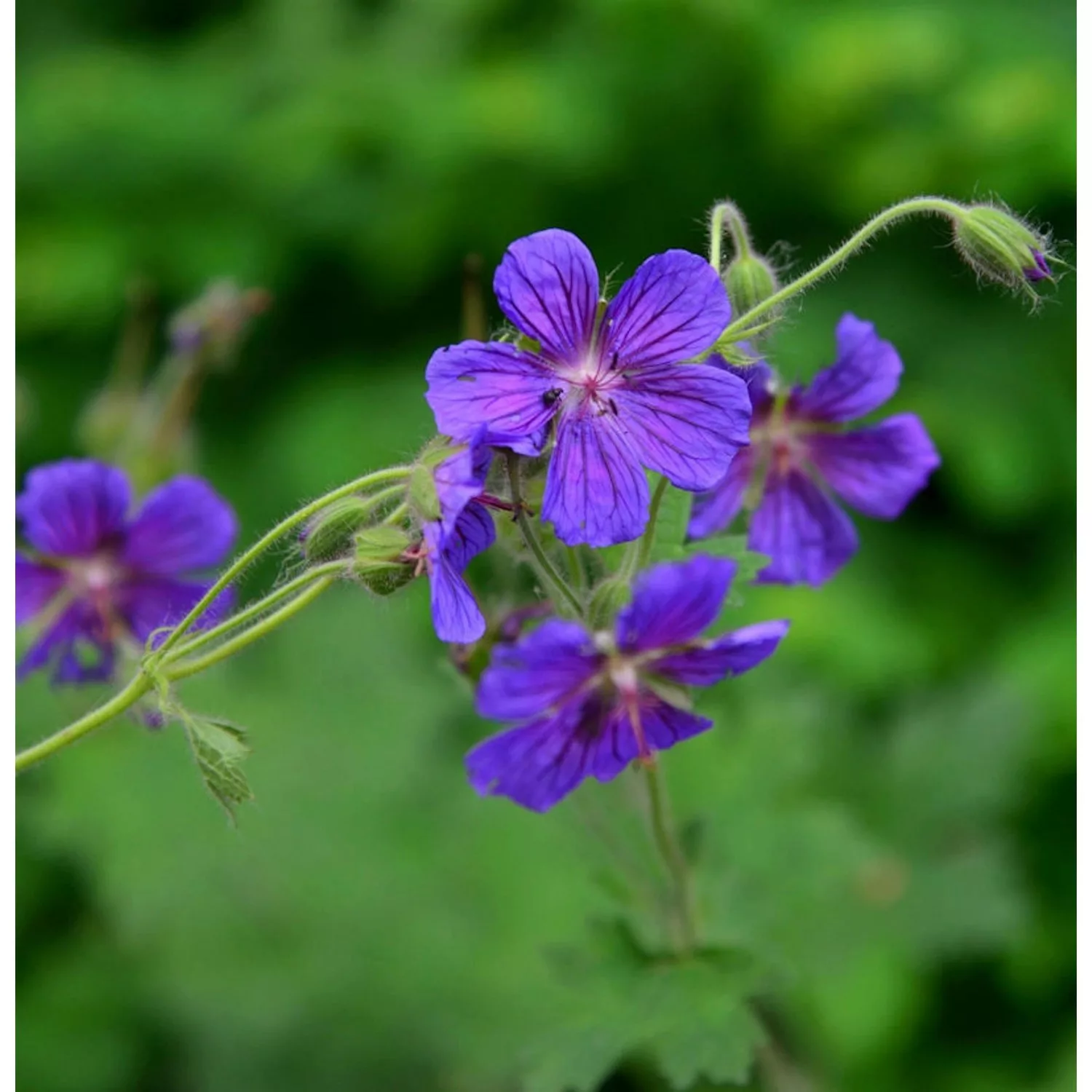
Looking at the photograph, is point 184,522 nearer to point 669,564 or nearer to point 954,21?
point 669,564

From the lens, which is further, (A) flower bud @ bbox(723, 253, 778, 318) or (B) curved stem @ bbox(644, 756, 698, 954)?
(B) curved stem @ bbox(644, 756, 698, 954)

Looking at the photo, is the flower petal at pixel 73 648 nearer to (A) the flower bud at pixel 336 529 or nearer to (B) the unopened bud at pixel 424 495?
(A) the flower bud at pixel 336 529

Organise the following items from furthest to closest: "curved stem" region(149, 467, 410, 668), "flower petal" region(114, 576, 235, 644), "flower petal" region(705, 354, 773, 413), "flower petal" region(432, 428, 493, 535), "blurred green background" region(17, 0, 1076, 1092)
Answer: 1. "blurred green background" region(17, 0, 1076, 1092)
2. "flower petal" region(114, 576, 235, 644)
3. "flower petal" region(705, 354, 773, 413)
4. "curved stem" region(149, 467, 410, 668)
5. "flower petal" region(432, 428, 493, 535)

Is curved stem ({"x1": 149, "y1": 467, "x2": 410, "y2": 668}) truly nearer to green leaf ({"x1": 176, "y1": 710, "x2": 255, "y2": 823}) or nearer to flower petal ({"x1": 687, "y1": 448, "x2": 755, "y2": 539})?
green leaf ({"x1": 176, "y1": 710, "x2": 255, "y2": 823})

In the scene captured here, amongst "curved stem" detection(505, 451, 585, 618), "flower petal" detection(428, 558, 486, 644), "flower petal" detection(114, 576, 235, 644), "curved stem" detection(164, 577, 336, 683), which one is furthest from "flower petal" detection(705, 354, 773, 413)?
"flower petal" detection(114, 576, 235, 644)

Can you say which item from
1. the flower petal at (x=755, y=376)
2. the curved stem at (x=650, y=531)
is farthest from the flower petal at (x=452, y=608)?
the flower petal at (x=755, y=376)

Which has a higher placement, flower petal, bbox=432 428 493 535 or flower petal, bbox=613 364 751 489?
flower petal, bbox=613 364 751 489

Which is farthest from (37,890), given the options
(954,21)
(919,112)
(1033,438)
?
(954,21)
